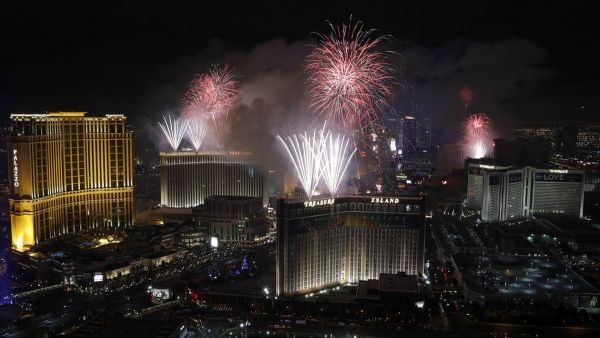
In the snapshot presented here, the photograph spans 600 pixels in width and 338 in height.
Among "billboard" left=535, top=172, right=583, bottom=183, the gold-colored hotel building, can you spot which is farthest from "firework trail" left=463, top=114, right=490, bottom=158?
the gold-colored hotel building

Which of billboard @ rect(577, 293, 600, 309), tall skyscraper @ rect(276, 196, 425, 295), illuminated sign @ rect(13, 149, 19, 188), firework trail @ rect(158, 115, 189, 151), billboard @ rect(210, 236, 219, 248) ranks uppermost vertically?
firework trail @ rect(158, 115, 189, 151)

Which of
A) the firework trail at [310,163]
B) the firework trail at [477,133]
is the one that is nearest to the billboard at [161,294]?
the firework trail at [310,163]

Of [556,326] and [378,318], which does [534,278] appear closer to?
[556,326]

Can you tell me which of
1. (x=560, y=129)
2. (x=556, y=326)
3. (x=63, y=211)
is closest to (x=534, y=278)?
(x=556, y=326)

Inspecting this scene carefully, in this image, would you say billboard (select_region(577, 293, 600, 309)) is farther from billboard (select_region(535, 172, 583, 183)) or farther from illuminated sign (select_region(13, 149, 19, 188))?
illuminated sign (select_region(13, 149, 19, 188))

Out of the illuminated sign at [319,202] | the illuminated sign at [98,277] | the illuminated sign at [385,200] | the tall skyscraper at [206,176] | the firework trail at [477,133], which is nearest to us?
the illuminated sign at [319,202]

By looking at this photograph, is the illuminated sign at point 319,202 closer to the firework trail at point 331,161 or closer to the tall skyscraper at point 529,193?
the firework trail at point 331,161
